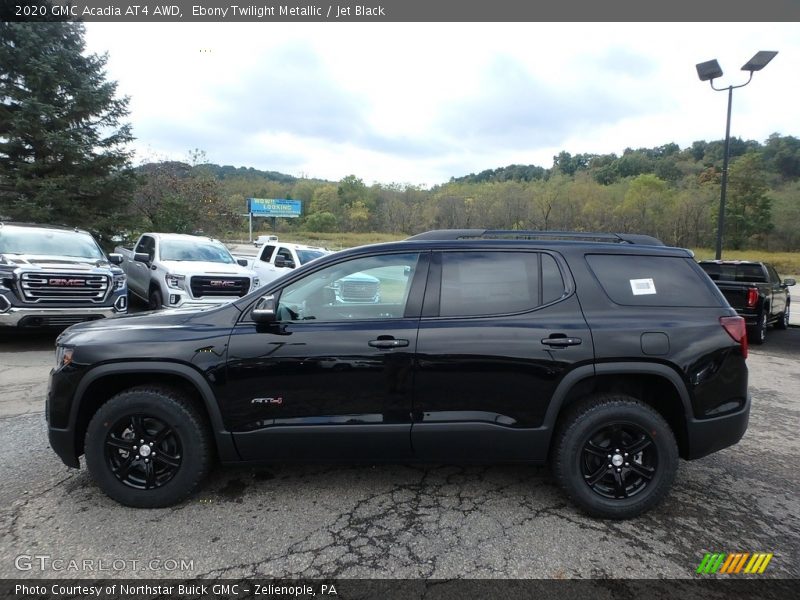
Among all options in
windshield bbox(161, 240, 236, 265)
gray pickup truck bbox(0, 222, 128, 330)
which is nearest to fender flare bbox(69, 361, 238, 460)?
gray pickup truck bbox(0, 222, 128, 330)

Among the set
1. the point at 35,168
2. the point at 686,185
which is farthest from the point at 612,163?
the point at 35,168

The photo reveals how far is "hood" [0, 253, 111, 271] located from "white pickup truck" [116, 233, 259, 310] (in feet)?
4.13

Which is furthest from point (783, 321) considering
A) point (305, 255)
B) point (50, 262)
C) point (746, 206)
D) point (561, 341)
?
point (746, 206)

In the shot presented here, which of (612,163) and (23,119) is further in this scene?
(612,163)

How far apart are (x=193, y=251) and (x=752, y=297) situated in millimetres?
11415

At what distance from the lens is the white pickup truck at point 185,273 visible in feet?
29.3

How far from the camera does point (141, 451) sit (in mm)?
2977

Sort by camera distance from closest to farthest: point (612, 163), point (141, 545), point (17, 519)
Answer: point (141, 545) < point (17, 519) < point (612, 163)

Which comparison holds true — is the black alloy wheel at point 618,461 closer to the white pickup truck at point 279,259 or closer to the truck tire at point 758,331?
the truck tire at point 758,331

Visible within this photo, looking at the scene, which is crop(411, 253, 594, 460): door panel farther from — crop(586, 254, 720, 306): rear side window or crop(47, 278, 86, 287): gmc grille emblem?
crop(47, 278, 86, 287): gmc grille emblem

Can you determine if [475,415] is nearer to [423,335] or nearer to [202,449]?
[423,335]

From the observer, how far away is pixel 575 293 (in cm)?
307

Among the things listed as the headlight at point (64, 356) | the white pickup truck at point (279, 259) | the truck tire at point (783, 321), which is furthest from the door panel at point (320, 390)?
the truck tire at point (783, 321)

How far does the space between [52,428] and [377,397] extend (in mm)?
2061
